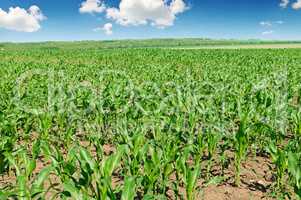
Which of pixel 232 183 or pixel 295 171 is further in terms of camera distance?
pixel 232 183

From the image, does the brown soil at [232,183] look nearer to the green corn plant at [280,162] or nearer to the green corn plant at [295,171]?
the green corn plant at [280,162]

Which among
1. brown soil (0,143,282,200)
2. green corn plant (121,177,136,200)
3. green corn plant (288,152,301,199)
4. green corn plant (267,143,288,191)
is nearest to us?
green corn plant (121,177,136,200)

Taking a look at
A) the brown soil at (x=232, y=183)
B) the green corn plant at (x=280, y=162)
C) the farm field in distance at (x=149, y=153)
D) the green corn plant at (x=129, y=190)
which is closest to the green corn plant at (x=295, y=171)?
the farm field in distance at (x=149, y=153)

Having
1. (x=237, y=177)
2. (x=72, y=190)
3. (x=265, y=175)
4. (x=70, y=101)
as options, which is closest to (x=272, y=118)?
(x=265, y=175)

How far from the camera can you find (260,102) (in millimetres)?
7301

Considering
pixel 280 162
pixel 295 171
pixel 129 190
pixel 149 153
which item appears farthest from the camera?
pixel 149 153

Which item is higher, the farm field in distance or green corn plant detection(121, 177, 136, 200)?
green corn plant detection(121, 177, 136, 200)

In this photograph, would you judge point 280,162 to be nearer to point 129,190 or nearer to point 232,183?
point 232,183

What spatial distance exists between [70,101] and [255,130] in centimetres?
359

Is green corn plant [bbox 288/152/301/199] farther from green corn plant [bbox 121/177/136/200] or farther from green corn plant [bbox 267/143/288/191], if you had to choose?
green corn plant [bbox 121/177/136/200]

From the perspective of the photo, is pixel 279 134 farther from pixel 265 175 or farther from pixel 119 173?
pixel 119 173

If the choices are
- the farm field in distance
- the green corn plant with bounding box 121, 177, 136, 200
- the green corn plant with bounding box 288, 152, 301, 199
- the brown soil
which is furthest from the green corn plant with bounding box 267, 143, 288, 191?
the green corn plant with bounding box 121, 177, 136, 200

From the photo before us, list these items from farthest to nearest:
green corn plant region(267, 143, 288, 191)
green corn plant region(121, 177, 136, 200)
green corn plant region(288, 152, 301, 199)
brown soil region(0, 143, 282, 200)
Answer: brown soil region(0, 143, 282, 200)
green corn plant region(267, 143, 288, 191)
green corn plant region(288, 152, 301, 199)
green corn plant region(121, 177, 136, 200)

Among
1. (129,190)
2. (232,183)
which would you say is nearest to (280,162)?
(232,183)
